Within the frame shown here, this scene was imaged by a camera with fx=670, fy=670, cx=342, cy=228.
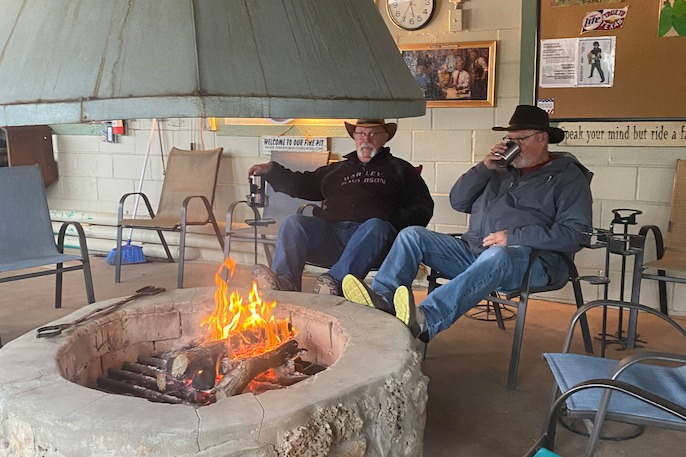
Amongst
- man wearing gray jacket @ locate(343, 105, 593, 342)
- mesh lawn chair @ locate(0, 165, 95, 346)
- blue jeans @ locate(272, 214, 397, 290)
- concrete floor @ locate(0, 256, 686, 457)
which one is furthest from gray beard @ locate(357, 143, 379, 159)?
mesh lawn chair @ locate(0, 165, 95, 346)

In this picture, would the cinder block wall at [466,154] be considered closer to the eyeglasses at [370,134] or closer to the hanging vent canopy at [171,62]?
the eyeglasses at [370,134]

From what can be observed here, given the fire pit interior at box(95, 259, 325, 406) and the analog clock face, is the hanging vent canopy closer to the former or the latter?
the fire pit interior at box(95, 259, 325, 406)

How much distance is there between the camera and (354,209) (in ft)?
11.7

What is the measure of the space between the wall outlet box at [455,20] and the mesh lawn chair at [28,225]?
258cm

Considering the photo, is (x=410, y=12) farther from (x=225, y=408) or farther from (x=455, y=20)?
(x=225, y=408)

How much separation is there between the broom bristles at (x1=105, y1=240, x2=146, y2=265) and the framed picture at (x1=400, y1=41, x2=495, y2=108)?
2.60 metres

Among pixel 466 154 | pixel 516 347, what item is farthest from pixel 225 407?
pixel 466 154

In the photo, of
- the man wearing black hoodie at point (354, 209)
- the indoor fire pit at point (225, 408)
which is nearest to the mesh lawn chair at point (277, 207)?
the man wearing black hoodie at point (354, 209)

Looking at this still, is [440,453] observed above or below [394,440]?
below

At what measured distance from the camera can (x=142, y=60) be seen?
154cm

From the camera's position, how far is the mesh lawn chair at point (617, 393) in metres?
1.64

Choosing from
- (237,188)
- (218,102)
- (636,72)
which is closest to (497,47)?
(636,72)

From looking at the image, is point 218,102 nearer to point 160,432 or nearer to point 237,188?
point 160,432

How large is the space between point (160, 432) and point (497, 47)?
341 centimetres
